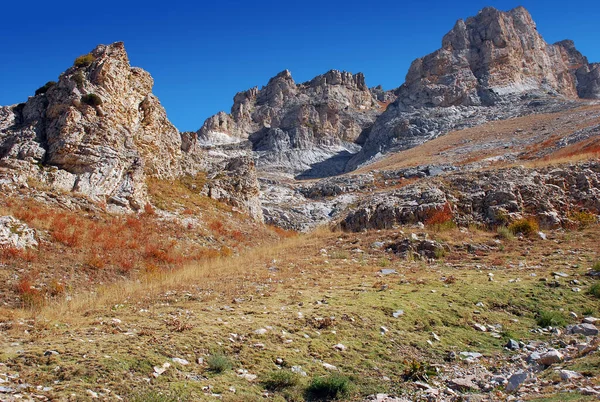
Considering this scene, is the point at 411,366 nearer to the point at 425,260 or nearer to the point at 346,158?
the point at 425,260

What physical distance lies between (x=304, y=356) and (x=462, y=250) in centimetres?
903

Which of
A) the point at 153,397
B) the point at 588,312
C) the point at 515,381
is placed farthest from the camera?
the point at 588,312

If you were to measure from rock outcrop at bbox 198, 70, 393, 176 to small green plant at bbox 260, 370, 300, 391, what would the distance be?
89.1 m

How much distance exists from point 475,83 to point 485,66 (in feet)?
24.1

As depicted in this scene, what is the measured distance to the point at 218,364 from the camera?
596 cm

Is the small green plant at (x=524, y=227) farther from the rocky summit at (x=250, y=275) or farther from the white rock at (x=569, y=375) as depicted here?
the white rock at (x=569, y=375)

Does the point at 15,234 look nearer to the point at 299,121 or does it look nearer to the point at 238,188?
the point at 238,188

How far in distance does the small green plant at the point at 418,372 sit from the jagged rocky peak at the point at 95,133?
18.8 meters

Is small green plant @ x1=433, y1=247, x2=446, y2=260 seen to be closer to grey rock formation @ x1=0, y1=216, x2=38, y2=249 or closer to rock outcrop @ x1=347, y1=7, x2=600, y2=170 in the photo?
grey rock formation @ x1=0, y1=216, x2=38, y2=249

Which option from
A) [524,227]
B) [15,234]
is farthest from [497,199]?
[15,234]

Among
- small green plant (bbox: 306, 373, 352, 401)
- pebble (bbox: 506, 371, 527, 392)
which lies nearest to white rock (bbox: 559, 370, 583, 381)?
pebble (bbox: 506, 371, 527, 392)

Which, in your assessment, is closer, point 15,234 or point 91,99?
point 15,234

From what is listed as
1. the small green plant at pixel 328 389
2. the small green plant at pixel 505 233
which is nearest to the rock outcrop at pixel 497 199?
the small green plant at pixel 505 233

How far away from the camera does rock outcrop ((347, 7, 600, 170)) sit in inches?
3664
